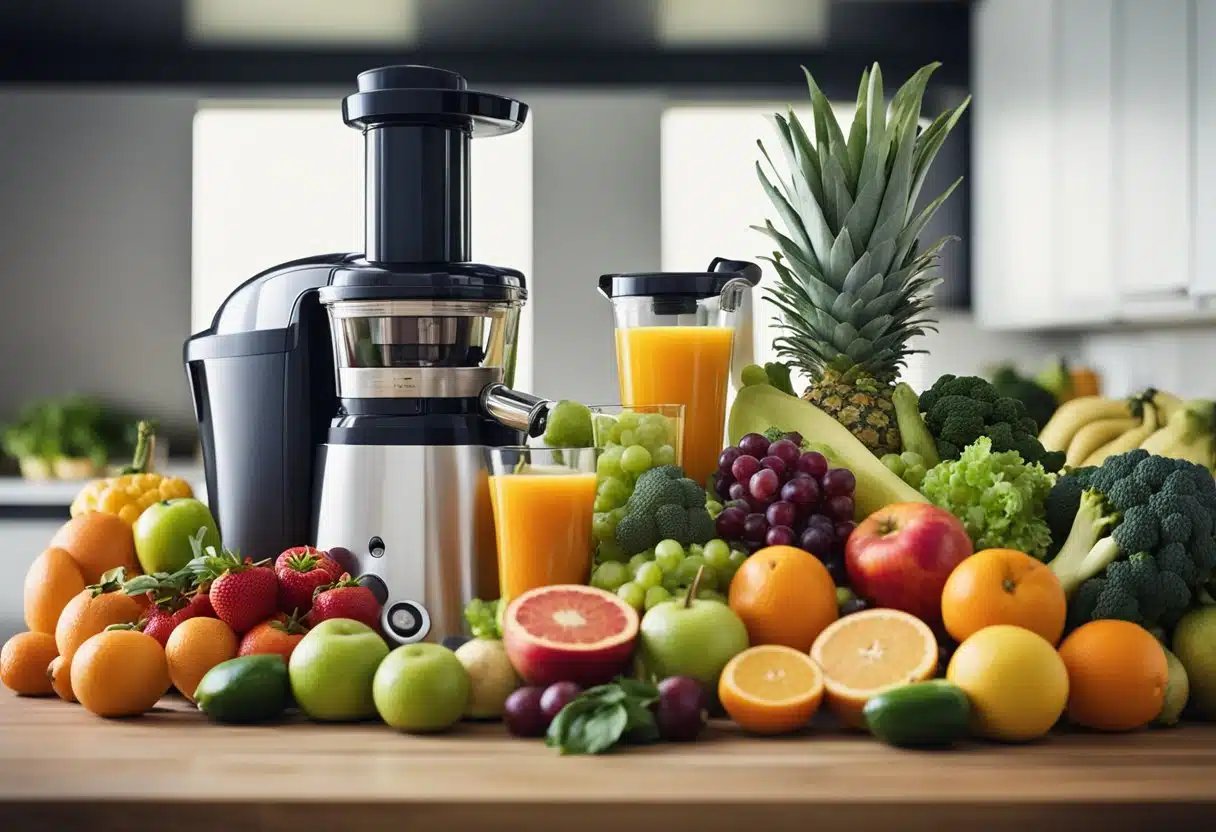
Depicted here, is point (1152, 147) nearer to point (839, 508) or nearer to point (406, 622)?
point (839, 508)

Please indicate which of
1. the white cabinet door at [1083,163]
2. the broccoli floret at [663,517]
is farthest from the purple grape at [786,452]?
the white cabinet door at [1083,163]

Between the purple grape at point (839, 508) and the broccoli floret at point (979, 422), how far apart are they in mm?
307

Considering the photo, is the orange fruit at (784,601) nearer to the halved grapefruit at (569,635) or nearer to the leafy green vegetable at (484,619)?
the halved grapefruit at (569,635)

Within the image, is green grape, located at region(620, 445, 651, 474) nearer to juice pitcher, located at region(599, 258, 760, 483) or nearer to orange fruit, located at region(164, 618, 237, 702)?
juice pitcher, located at region(599, 258, 760, 483)

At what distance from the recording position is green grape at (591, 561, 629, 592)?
133cm

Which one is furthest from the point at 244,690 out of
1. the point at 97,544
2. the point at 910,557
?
the point at 910,557

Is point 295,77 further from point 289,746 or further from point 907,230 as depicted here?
point 289,746

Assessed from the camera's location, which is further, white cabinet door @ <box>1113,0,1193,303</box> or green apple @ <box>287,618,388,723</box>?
white cabinet door @ <box>1113,0,1193,303</box>

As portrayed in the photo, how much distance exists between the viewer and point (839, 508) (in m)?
1.40

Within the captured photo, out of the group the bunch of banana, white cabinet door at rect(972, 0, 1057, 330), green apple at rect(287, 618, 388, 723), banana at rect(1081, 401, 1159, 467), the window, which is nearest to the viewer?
green apple at rect(287, 618, 388, 723)

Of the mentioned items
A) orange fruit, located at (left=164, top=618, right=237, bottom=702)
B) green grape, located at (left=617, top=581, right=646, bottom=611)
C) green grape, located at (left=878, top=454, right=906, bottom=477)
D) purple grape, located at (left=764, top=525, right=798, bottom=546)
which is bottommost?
orange fruit, located at (left=164, top=618, right=237, bottom=702)

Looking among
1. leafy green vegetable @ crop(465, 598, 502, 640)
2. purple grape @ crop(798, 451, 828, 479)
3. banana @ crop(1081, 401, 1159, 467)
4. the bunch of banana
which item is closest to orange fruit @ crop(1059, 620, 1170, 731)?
purple grape @ crop(798, 451, 828, 479)

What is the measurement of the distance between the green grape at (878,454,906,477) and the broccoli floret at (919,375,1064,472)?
0.10 metres

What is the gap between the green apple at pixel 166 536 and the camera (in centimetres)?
152
